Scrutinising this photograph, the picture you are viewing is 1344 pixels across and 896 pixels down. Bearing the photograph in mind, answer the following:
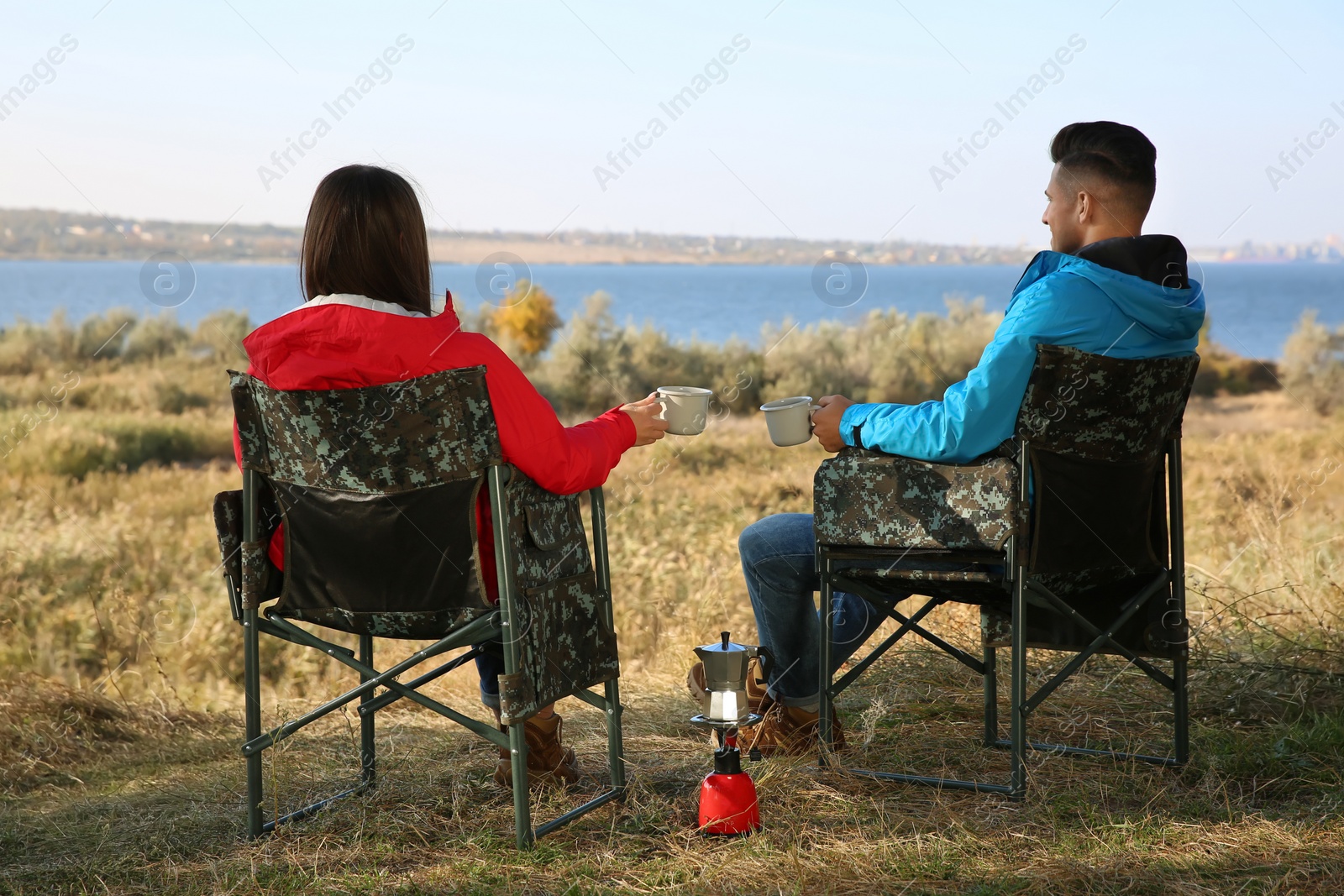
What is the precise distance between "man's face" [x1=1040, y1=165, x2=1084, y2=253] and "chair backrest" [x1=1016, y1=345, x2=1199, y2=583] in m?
0.38

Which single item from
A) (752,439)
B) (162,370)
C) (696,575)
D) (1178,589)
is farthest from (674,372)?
(1178,589)

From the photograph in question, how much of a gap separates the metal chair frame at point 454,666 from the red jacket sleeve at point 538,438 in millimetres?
58

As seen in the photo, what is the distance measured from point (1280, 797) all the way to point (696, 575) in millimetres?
4561

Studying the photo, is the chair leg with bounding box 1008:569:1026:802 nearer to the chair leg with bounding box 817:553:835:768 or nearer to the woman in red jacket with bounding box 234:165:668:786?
the chair leg with bounding box 817:553:835:768

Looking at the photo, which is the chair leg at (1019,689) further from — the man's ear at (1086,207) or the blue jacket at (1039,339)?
the man's ear at (1086,207)

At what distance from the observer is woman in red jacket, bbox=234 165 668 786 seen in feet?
7.70

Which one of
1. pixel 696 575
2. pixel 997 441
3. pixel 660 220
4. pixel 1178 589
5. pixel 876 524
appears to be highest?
pixel 660 220

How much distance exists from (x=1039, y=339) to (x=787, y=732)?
1256 millimetres

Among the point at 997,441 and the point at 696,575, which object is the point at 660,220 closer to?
the point at 696,575

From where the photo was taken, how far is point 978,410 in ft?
8.23

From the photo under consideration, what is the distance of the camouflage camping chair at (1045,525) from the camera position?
252 cm

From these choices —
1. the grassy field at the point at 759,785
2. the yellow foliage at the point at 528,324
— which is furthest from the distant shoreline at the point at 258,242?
the grassy field at the point at 759,785

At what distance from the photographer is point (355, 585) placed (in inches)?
98.8

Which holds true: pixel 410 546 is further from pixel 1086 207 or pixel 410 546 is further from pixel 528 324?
pixel 528 324
